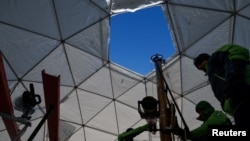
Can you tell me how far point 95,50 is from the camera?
13.1m

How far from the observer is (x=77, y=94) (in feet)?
47.6

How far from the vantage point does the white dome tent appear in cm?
1179

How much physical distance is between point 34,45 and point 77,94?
3.25 metres

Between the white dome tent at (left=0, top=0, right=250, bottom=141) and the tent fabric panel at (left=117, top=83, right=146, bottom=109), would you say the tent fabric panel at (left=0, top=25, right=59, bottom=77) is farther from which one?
the tent fabric panel at (left=117, top=83, right=146, bottom=109)

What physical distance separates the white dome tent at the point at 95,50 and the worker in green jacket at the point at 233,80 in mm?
7527

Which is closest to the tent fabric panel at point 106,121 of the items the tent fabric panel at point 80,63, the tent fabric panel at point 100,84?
the tent fabric panel at point 100,84

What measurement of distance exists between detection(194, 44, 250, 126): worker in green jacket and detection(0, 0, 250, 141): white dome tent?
24.7ft

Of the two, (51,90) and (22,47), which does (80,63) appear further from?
(51,90)

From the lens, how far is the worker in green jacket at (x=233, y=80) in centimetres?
293

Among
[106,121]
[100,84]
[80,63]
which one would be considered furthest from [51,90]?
[106,121]

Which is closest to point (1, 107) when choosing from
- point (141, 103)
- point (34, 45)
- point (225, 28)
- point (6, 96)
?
point (6, 96)

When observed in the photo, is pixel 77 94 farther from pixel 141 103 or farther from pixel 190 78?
pixel 141 103

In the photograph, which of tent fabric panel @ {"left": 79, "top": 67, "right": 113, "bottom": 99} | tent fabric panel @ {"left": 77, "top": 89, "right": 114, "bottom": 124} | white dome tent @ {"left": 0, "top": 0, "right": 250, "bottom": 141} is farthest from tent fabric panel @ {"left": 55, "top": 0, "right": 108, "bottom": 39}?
tent fabric panel @ {"left": 77, "top": 89, "right": 114, "bottom": 124}

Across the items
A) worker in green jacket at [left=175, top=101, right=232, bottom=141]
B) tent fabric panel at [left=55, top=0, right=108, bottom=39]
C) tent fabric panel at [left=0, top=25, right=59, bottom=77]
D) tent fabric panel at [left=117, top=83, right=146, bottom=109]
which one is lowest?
worker in green jacket at [left=175, top=101, right=232, bottom=141]
